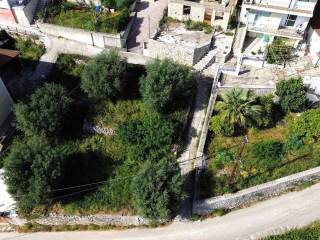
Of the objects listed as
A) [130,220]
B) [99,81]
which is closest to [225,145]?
[130,220]

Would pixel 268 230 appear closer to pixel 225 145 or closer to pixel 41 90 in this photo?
pixel 225 145

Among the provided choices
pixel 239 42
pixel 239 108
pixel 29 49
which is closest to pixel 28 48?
pixel 29 49

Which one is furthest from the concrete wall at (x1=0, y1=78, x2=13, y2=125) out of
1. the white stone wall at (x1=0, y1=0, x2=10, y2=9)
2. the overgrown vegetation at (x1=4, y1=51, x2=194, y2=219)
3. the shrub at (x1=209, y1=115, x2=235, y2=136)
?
the shrub at (x1=209, y1=115, x2=235, y2=136)

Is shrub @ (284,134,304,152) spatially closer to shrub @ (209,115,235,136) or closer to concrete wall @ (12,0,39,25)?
shrub @ (209,115,235,136)

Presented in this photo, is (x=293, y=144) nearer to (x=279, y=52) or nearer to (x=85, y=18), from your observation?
(x=279, y=52)

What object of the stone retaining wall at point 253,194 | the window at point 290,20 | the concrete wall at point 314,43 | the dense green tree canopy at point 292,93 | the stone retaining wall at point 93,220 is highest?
the window at point 290,20

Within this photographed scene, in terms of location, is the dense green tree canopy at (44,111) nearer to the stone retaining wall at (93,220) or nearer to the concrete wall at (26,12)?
the stone retaining wall at (93,220)

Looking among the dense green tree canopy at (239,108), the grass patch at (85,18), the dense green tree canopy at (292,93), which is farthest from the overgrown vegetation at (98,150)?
the dense green tree canopy at (292,93)
